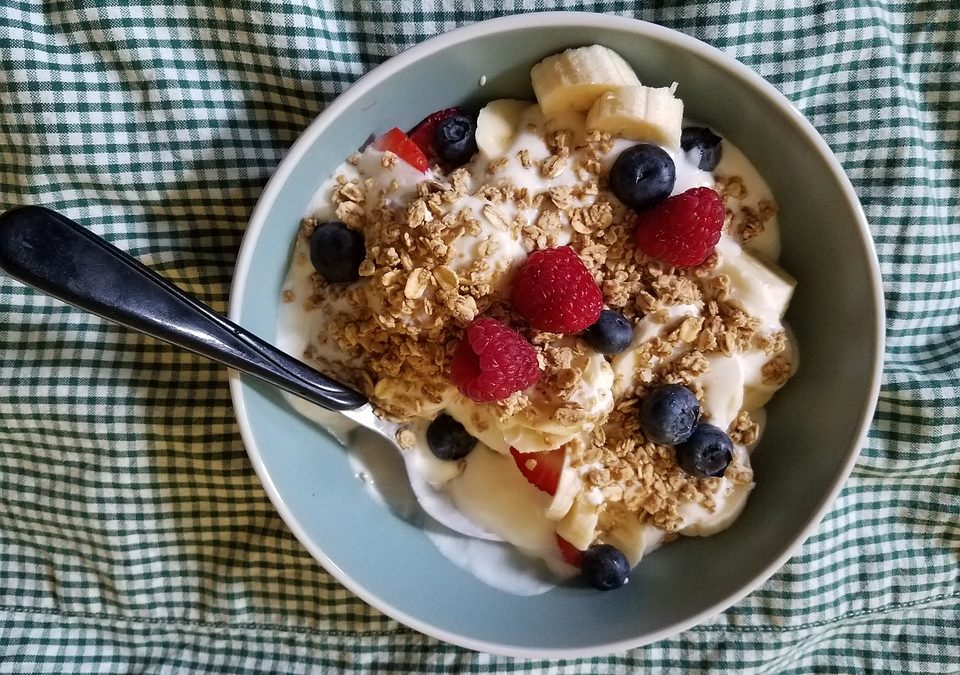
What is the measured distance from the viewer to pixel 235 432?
1.08m

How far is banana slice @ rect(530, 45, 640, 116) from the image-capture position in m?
0.84

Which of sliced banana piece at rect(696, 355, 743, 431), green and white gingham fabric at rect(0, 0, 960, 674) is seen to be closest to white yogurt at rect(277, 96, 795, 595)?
sliced banana piece at rect(696, 355, 743, 431)

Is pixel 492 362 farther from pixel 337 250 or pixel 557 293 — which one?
pixel 337 250

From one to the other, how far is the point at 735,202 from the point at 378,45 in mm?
467

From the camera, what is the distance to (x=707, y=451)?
0.91 m

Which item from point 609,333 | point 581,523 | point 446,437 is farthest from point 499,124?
point 581,523

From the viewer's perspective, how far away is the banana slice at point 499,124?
2.96ft

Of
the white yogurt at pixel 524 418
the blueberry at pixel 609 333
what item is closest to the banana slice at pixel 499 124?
the white yogurt at pixel 524 418

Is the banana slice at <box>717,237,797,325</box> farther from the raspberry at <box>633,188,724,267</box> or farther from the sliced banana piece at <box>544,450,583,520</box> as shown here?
the sliced banana piece at <box>544,450,583,520</box>

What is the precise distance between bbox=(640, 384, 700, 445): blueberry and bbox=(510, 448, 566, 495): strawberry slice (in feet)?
0.36

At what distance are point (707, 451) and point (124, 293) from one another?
0.65m

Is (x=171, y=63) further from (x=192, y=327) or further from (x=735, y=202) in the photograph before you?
(x=735, y=202)

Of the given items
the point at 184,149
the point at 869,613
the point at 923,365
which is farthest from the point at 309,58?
the point at 869,613

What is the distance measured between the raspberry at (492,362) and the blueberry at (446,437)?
15 cm
